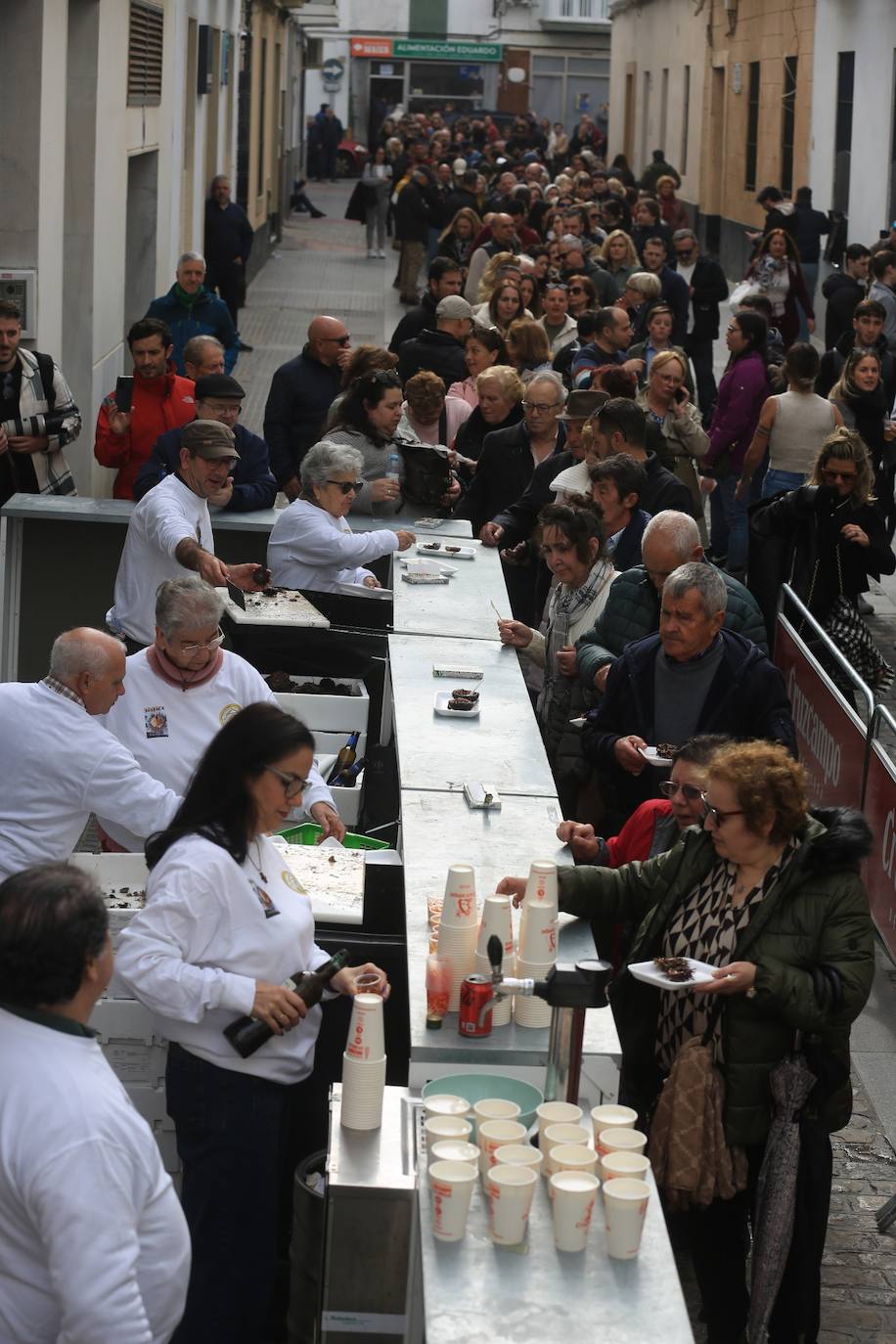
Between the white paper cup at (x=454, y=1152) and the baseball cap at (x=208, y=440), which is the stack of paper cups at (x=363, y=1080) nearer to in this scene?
the white paper cup at (x=454, y=1152)

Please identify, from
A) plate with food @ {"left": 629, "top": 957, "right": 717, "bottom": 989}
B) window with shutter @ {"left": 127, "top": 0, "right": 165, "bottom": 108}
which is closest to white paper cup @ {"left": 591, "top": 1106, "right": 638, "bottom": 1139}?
plate with food @ {"left": 629, "top": 957, "right": 717, "bottom": 989}

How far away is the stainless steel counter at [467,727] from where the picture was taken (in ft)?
20.6

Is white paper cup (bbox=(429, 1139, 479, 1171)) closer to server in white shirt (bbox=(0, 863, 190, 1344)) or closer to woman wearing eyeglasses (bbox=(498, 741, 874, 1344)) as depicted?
server in white shirt (bbox=(0, 863, 190, 1344))

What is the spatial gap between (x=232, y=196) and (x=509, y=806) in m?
23.0

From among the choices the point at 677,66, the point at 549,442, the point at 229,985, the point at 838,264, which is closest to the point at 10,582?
the point at 549,442

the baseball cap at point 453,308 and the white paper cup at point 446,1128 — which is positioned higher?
the baseball cap at point 453,308

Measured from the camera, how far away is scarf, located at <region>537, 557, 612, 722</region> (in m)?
7.55

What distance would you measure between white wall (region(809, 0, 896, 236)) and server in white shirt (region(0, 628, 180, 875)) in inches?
835

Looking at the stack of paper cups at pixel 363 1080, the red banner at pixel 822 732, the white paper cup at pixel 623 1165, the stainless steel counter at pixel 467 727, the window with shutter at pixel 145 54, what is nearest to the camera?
the white paper cup at pixel 623 1165

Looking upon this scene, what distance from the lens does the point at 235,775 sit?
461 centimetres

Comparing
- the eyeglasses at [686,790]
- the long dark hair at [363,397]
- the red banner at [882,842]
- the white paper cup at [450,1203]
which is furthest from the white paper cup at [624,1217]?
the long dark hair at [363,397]

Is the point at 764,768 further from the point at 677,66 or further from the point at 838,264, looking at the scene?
the point at 677,66

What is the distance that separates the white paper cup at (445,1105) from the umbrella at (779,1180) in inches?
43.4

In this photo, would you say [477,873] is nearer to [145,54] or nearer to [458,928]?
[458,928]
